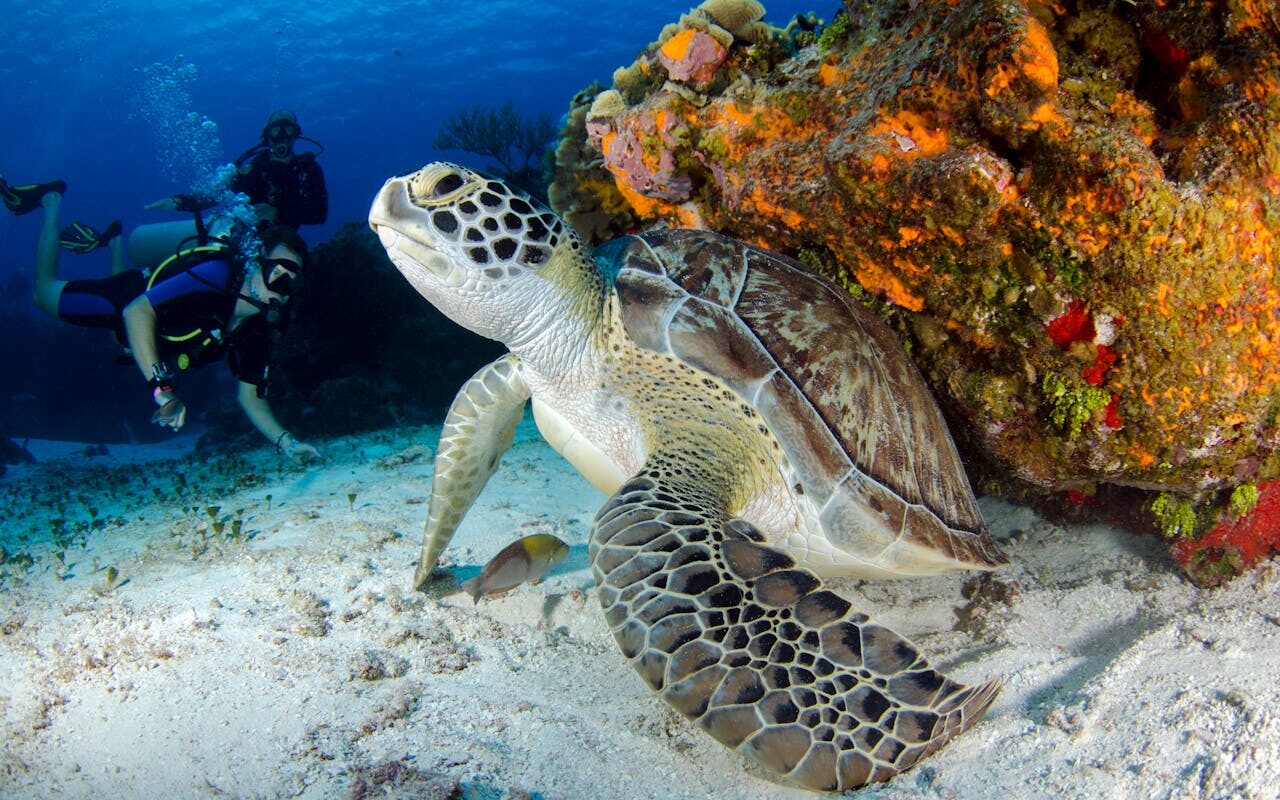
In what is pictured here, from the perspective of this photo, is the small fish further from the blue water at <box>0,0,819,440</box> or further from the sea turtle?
the blue water at <box>0,0,819,440</box>

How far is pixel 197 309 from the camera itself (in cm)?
609

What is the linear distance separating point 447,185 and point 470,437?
1.12m

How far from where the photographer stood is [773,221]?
8.85 ft

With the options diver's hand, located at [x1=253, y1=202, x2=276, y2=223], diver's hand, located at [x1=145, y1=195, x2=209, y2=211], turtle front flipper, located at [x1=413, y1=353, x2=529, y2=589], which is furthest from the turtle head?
diver's hand, located at [x1=253, y1=202, x2=276, y2=223]

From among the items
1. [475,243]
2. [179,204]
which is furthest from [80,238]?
[475,243]

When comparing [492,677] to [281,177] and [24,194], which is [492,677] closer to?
[281,177]

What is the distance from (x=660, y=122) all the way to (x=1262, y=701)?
9.55ft

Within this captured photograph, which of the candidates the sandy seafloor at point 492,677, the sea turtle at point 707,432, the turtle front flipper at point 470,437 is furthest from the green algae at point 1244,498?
the turtle front flipper at point 470,437

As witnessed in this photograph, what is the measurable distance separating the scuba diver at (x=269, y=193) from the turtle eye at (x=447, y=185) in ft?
21.3

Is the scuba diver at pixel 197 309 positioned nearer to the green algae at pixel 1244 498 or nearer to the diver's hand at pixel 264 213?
the diver's hand at pixel 264 213

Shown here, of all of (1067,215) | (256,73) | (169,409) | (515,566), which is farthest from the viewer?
(256,73)

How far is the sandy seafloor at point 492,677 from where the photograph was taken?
1.57 meters

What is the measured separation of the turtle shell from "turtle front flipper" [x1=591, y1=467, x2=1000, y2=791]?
Answer: 0.57 meters

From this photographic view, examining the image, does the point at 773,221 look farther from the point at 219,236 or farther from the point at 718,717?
the point at 219,236
